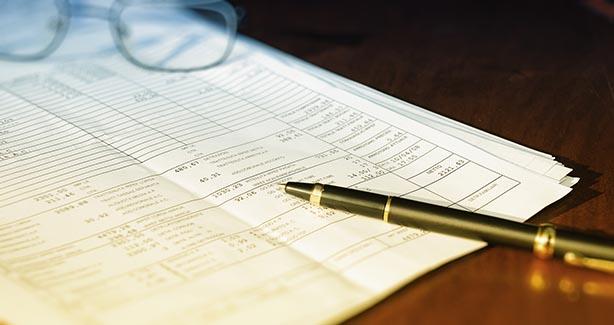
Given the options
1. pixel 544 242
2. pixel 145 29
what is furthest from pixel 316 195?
pixel 145 29

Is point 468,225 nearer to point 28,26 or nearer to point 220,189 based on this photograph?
point 220,189

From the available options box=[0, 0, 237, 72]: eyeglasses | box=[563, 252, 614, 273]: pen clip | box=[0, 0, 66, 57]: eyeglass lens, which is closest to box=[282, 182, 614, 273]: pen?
box=[563, 252, 614, 273]: pen clip

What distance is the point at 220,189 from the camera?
1.83 ft

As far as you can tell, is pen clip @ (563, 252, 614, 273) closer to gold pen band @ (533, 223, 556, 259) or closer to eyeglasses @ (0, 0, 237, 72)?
gold pen band @ (533, 223, 556, 259)

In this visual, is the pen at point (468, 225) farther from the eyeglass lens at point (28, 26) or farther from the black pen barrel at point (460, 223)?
the eyeglass lens at point (28, 26)

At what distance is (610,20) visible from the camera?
3.23 feet

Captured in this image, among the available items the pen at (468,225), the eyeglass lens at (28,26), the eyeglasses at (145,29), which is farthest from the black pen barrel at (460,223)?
the eyeglass lens at (28,26)

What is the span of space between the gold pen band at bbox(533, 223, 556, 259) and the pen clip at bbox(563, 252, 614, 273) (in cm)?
1

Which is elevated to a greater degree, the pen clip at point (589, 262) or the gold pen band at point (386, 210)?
the pen clip at point (589, 262)

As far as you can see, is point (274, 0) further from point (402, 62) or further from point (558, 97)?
point (558, 97)

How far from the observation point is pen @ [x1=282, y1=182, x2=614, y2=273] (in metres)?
0.46

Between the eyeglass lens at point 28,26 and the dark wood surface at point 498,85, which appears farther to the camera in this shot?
the eyeglass lens at point 28,26

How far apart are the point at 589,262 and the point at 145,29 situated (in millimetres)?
646

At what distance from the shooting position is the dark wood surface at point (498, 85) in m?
0.45
